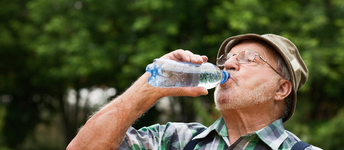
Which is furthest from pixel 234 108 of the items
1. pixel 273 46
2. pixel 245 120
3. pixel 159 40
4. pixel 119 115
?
pixel 159 40

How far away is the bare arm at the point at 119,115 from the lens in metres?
1.79

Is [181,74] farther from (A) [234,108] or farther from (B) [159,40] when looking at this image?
(B) [159,40]

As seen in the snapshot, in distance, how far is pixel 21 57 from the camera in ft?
39.9

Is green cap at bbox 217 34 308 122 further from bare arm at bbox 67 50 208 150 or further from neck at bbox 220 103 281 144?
bare arm at bbox 67 50 208 150

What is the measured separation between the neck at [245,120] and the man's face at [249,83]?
0.15 feet

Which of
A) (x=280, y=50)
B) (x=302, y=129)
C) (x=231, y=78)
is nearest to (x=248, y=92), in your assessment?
(x=231, y=78)

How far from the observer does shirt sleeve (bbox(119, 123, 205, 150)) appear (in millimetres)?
1968

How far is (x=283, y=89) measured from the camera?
2217 millimetres

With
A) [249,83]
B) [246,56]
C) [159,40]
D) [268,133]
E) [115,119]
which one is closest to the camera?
[115,119]

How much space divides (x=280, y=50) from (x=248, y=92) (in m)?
0.35

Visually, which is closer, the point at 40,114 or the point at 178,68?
the point at 178,68

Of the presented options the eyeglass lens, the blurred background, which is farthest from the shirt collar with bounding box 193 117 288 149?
the blurred background

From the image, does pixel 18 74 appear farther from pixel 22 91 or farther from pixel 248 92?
pixel 248 92

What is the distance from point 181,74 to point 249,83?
43 centimetres
